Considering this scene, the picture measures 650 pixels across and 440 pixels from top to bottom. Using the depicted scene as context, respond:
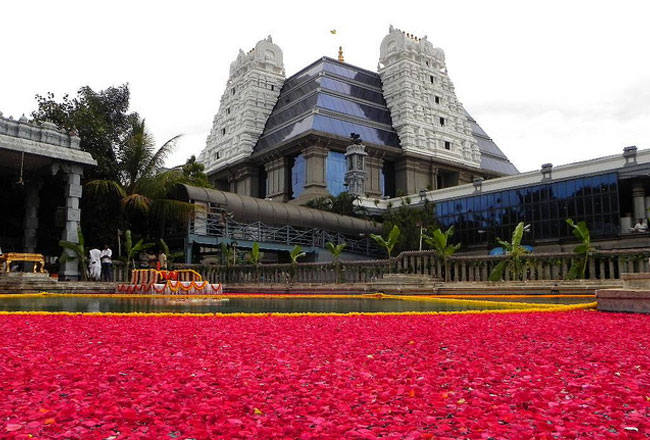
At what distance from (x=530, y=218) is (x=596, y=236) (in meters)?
4.72

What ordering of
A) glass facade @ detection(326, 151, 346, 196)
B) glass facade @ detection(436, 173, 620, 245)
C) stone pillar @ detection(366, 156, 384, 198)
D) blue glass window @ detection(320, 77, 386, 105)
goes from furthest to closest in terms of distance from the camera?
blue glass window @ detection(320, 77, 386, 105)
stone pillar @ detection(366, 156, 384, 198)
glass facade @ detection(326, 151, 346, 196)
glass facade @ detection(436, 173, 620, 245)

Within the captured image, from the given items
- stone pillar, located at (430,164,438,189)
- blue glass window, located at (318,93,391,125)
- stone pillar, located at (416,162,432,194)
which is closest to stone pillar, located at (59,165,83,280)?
blue glass window, located at (318,93,391,125)

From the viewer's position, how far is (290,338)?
215 inches

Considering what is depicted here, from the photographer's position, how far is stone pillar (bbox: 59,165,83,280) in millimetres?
23469

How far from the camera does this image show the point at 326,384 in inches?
130

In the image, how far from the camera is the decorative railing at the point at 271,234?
28656 mm

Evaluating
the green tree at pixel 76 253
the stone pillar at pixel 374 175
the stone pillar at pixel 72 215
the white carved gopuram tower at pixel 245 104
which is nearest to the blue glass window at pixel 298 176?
the stone pillar at pixel 374 175

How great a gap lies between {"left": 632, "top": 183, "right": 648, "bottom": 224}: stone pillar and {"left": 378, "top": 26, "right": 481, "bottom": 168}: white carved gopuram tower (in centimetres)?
2563

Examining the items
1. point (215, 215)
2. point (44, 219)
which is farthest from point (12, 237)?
point (215, 215)

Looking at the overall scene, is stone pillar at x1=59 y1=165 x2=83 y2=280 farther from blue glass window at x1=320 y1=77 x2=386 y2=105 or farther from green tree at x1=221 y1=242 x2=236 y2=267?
blue glass window at x1=320 y1=77 x2=386 y2=105

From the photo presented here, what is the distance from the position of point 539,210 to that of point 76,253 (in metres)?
30.0

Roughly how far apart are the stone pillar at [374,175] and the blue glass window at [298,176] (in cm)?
672

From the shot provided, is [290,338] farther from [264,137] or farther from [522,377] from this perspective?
[264,137]

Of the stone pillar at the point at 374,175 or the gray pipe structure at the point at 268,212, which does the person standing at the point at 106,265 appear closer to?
the gray pipe structure at the point at 268,212
